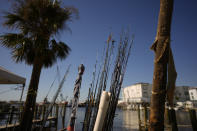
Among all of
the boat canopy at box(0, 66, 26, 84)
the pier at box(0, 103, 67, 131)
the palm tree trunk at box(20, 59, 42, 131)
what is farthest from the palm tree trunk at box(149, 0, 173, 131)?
the pier at box(0, 103, 67, 131)

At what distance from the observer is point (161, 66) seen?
1.71m

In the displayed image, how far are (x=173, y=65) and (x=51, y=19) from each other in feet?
17.7

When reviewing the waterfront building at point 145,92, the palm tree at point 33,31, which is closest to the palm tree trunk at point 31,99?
the palm tree at point 33,31

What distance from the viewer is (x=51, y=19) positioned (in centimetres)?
550

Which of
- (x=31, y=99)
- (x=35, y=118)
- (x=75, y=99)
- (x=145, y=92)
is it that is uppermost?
(x=145, y=92)

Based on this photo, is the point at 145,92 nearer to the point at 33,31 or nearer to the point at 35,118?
the point at 35,118

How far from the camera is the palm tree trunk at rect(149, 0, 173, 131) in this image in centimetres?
160

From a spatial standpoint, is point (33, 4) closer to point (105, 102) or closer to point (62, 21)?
point (62, 21)

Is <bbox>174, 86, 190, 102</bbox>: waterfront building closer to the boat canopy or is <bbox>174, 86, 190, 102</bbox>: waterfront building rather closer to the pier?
the pier

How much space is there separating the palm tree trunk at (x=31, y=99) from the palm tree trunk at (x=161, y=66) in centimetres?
477

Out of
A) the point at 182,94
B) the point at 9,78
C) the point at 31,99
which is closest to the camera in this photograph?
the point at 9,78

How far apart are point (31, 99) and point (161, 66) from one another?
501 cm

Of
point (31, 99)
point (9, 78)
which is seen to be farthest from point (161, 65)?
point (31, 99)

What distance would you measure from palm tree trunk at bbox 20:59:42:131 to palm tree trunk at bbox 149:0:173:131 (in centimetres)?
477
